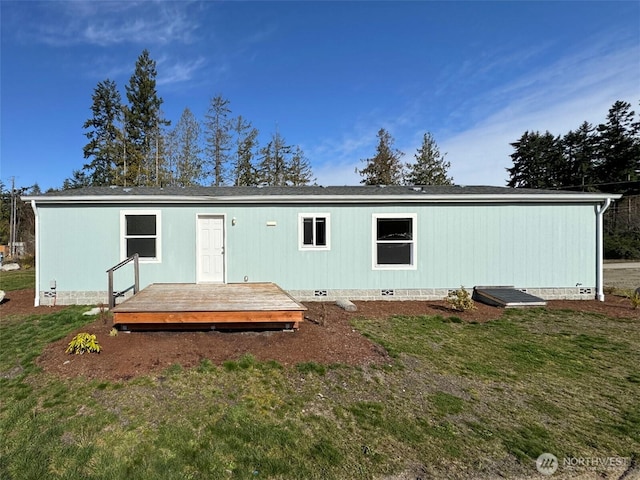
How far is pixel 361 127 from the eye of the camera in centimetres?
2238

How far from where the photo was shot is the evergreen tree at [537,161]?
33062 mm

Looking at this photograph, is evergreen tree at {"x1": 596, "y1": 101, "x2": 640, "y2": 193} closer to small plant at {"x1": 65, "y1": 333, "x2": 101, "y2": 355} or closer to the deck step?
the deck step

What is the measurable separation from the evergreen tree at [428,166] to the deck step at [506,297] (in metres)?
20.9

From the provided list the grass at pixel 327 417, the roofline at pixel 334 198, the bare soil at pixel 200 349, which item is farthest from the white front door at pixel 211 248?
the grass at pixel 327 417

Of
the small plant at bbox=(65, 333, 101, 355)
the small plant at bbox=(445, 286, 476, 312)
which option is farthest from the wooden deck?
the small plant at bbox=(445, 286, 476, 312)

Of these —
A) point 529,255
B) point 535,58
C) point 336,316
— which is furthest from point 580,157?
point 336,316

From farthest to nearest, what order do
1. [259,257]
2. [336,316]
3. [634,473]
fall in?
1. [259,257]
2. [336,316]
3. [634,473]

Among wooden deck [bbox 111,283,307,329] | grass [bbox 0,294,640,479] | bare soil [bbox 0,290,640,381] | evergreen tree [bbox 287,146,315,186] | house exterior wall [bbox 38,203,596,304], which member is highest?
evergreen tree [bbox 287,146,315,186]

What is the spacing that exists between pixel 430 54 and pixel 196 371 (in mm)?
12945

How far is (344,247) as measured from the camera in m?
7.66

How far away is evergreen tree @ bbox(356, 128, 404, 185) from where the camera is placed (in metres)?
24.6

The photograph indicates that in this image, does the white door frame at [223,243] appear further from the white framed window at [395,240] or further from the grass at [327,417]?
the white framed window at [395,240]

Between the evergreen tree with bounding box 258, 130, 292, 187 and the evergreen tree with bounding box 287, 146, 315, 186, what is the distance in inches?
15.8

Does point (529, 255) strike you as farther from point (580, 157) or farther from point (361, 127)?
point (580, 157)
